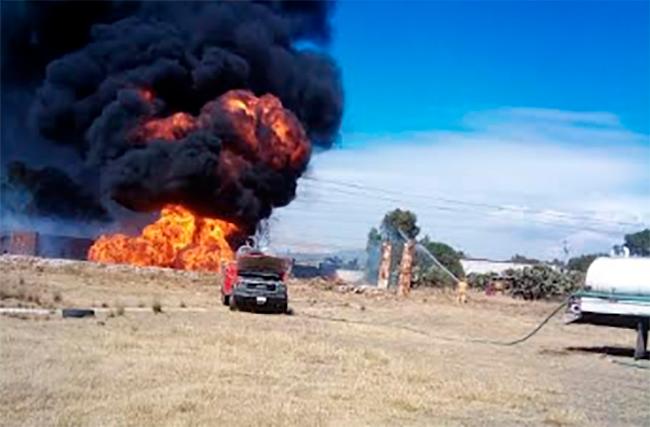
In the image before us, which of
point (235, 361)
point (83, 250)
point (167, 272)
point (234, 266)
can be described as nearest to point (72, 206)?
point (83, 250)

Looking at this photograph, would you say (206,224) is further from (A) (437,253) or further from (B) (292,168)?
(A) (437,253)

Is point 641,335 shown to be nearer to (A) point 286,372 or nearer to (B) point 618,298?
(B) point 618,298

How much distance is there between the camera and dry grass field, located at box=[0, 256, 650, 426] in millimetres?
10617

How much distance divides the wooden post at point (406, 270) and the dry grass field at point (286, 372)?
19979 mm

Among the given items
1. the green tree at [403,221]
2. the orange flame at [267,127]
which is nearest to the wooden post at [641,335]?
the orange flame at [267,127]

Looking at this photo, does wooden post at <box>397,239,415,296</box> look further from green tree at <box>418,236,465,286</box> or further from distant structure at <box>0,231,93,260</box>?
distant structure at <box>0,231,93,260</box>

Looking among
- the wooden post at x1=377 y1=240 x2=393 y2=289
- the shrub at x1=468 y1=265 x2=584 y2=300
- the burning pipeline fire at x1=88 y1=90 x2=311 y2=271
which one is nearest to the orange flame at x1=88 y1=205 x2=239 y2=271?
the burning pipeline fire at x1=88 y1=90 x2=311 y2=271

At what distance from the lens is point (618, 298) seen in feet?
76.5

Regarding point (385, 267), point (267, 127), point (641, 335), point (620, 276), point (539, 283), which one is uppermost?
point (267, 127)

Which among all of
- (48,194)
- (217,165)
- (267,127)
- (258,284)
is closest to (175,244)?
(217,165)

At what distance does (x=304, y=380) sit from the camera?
13.7 metres

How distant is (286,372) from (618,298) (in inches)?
482

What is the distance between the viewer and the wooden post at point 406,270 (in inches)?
2025

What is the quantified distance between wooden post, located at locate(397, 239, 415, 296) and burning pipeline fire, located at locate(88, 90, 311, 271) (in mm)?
11528
